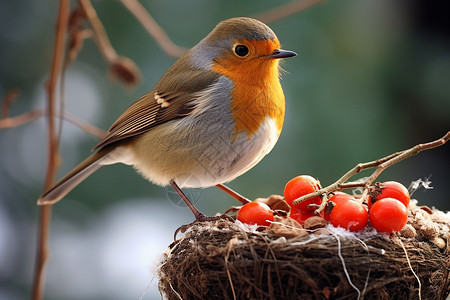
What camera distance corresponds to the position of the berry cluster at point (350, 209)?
1616mm

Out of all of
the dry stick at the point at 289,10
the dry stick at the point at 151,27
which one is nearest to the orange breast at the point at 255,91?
the dry stick at the point at 289,10

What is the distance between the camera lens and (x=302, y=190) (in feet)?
6.05

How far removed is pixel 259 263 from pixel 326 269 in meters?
0.18

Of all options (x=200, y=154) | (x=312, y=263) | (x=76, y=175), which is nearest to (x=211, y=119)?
(x=200, y=154)

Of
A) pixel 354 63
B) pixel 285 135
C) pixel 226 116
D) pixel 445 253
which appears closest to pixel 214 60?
pixel 226 116

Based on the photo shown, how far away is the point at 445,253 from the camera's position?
66.9 inches

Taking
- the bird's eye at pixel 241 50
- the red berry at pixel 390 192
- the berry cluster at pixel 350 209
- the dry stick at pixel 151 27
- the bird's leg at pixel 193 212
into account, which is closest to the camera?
the berry cluster at pixel 350 209

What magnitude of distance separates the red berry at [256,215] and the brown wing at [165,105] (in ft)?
1.85

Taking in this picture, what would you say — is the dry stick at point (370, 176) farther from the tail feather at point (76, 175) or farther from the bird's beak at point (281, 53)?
the tail feather at point (76, 175)

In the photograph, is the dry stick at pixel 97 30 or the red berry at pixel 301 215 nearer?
the red berry at pixel 301 215

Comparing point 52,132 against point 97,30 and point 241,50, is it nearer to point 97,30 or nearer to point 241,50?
point 97,30

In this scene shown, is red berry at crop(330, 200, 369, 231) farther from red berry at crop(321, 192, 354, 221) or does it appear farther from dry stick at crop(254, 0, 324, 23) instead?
dry stick at crop(254, 0, 324, 23)

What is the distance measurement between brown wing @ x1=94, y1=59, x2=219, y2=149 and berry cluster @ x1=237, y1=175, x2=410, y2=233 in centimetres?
60

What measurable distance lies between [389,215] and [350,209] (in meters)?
0.11
